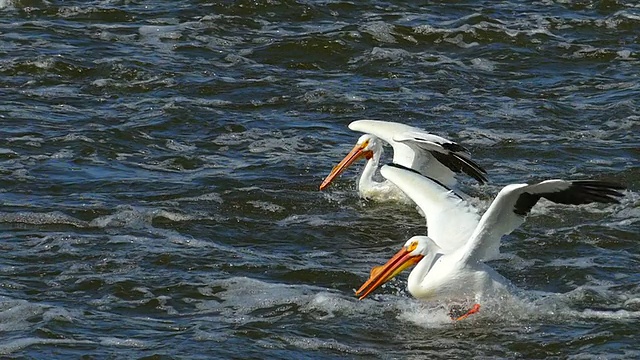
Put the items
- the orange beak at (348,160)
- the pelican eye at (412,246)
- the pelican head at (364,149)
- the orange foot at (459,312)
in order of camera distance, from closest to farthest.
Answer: the orange foot at (459,312), the pelican eye at (412,246), the orange beak at (348,160), the pelican head at (364,149)

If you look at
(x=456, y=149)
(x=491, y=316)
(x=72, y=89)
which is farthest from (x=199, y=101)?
(x=491, y=316)

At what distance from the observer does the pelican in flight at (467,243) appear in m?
6.85

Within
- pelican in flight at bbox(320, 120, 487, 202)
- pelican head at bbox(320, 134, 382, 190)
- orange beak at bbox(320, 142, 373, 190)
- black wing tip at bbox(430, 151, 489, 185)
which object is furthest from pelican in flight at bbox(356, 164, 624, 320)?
pelican head at bbox(320, 134, 382, 190)

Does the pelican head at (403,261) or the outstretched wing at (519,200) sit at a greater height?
the outstretched wing at (519,200)

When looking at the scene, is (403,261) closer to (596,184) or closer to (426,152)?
(596,184)

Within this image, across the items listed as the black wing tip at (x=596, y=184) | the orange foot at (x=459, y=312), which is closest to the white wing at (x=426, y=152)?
the orange foot at (x=459, y=312)

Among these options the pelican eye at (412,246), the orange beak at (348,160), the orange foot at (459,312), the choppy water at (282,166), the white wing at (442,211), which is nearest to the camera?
the choppy water at (282,166)

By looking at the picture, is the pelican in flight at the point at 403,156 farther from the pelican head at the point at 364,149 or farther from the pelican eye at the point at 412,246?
the pelican eye at the point at 412,246

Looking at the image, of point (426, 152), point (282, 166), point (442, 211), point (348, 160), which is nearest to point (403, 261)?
point (442, 211)

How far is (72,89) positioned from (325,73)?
2.52m

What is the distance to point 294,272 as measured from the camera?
7.91m

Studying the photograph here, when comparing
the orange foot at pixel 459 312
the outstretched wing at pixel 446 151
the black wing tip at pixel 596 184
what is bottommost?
the orange foot at pixel 459 312

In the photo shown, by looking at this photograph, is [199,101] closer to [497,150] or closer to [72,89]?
[72,89]

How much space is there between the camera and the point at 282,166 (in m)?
10.2
